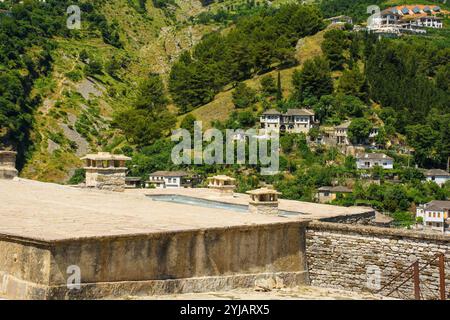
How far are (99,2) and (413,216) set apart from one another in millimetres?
76700

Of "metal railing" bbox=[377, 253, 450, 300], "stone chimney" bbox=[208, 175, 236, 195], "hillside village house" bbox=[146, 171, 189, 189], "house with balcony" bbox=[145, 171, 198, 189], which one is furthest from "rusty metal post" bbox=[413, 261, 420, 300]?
"house with balcony" bbox=[145, 171, 198, 189]

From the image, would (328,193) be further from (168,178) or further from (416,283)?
(416,283)

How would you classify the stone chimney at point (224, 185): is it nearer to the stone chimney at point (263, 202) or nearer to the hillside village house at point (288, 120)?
the stone chimney at point (263, 202)

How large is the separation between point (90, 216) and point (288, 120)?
73021mm

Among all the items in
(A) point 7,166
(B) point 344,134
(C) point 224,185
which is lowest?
(C) point 224,185

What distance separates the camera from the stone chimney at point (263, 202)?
18297 millimetres

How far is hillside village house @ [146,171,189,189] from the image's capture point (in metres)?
75.9

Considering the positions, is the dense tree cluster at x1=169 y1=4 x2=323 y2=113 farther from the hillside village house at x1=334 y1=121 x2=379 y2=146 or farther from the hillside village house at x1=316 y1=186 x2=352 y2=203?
the hillside village house at x1=316 y1=186 x2=352 y2=203

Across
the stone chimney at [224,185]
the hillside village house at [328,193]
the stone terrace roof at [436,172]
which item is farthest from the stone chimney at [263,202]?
the stone terrace roof at [436,172]

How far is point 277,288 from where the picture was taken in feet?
48.3

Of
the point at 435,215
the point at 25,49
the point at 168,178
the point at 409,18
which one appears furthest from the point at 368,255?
the point at 409,18

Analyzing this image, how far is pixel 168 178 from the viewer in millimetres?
76938

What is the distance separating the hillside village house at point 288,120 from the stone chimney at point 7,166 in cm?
6339

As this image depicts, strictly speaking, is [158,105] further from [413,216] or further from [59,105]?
[413,216]
